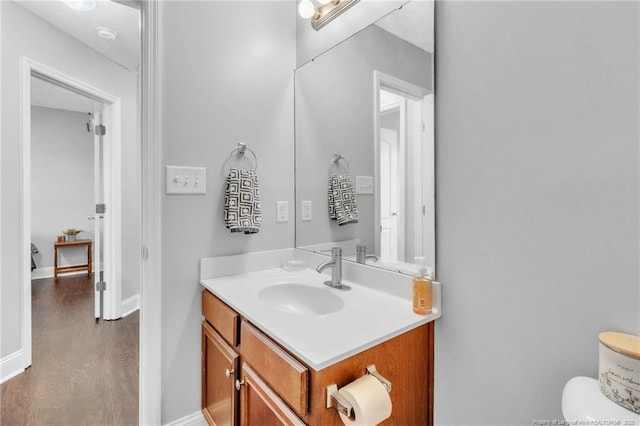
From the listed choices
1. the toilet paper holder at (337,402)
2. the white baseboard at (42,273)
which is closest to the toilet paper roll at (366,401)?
A: the toilet paper holder at (337,402)

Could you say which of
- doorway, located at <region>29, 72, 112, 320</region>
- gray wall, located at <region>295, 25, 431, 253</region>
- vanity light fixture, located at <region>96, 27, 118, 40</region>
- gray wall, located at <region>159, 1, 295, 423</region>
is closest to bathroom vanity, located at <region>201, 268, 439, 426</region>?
gray wall, located at <region>159, 1, 295, 423</region>

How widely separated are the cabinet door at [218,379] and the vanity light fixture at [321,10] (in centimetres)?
159

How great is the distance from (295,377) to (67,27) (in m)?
3.04

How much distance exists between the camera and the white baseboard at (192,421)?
4.69 ft

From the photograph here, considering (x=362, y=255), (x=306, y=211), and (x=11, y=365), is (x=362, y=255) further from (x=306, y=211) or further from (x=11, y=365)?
(x=11, y=365)

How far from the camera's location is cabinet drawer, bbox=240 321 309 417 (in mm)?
786

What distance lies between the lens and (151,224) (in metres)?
1.37

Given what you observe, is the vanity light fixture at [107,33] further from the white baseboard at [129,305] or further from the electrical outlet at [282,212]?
the white baseboard at [129,305]

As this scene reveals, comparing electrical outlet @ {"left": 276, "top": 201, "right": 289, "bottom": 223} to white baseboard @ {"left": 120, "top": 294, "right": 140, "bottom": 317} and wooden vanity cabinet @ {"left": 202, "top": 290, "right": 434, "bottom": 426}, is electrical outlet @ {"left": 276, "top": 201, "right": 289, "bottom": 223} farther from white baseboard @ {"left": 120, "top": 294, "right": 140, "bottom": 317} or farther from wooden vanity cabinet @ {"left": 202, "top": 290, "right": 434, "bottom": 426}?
white baseboard @ {"left": 120, "top": 294, "right": 140, "bottom": 317}

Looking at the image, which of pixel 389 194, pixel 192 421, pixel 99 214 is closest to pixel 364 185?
pixel 389 194

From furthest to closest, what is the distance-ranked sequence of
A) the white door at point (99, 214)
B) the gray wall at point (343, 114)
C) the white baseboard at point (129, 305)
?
the white baseboard at point (129, 305) < the white door at point (99, 214) < the gray wall at point (343, 114)

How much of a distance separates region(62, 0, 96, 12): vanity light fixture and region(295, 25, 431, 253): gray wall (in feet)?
4.70

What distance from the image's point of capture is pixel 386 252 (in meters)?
1.32

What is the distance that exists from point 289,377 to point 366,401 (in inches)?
8.4
